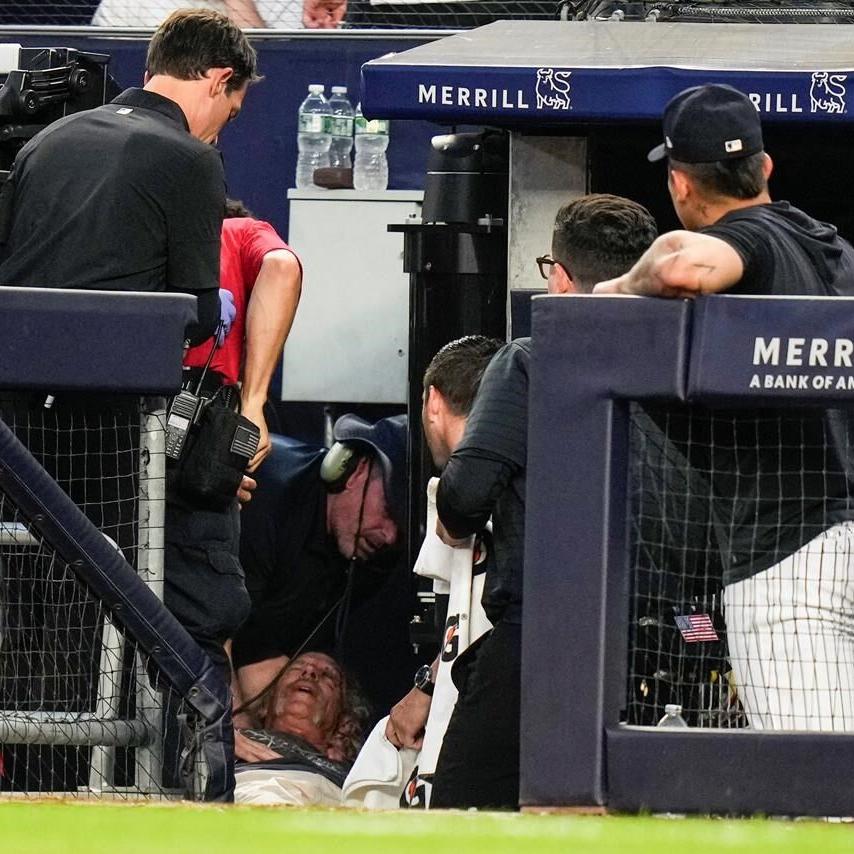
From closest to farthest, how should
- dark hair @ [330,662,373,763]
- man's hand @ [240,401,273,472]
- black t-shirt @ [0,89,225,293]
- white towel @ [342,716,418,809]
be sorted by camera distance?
1. black t-shirt @ [0,89,225,293]
2. man's hand @ [240,401,273,472]
3. white towel @ [342,716,418,809]
4. dark hair @ [330,662,373,763]

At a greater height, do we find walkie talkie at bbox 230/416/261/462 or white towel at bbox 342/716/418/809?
walkie talkie at bbox 230/416/261/462

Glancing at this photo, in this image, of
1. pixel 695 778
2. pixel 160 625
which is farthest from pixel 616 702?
pixel 160 625

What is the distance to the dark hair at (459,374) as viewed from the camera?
15.2 feet

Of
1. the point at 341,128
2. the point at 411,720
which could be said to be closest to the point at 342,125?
the point at 341,128

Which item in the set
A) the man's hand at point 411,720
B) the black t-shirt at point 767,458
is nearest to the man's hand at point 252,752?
the man's hand at point 411,720

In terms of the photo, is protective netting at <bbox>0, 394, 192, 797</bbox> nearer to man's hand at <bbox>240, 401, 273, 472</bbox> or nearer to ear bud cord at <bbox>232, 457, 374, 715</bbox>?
man's hand at <bbox>240, 401, 273, 472</bbox>

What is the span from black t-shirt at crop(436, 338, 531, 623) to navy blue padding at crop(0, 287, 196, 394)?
651 millimetres

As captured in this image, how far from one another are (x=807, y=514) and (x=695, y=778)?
0.56 metres

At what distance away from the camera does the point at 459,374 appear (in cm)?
465

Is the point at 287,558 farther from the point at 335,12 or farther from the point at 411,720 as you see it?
the point at 335,12

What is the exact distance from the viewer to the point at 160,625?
416cm

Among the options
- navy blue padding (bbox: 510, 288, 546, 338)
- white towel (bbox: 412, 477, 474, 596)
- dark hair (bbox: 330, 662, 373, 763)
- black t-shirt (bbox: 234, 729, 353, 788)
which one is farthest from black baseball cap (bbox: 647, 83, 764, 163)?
dark hair (bbox: 330, 662, 373, 763)

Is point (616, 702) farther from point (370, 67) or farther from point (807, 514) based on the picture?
point (370, 67)

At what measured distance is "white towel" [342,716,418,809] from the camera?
517 centimetres
